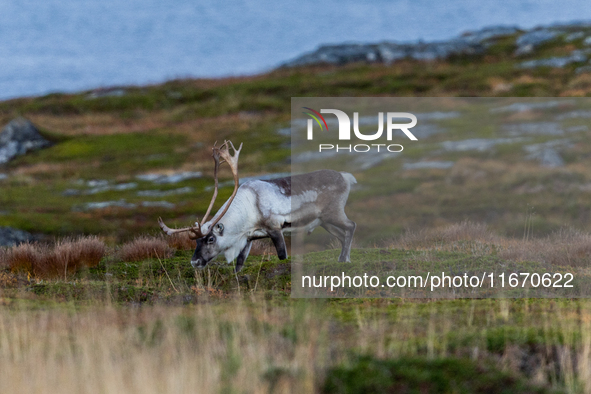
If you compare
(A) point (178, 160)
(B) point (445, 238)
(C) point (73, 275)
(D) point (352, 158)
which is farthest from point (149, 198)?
(B) point (445, 238)

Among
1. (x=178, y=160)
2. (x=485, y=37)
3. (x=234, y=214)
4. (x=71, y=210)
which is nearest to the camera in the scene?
(x=234, y=214)

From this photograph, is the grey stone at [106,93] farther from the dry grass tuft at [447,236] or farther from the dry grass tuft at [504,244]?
the dry grass tuft at [504,244]

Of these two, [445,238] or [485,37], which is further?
[485,37]

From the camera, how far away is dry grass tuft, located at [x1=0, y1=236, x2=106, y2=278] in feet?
53.6

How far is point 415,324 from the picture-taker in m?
9.78

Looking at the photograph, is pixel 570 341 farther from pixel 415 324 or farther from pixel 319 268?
pixel 319 268

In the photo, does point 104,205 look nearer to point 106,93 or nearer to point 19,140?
point 19,140

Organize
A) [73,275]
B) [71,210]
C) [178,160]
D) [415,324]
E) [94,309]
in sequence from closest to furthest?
[415,324]
[94,309]
[73,275]
[71,210]
[178,160]

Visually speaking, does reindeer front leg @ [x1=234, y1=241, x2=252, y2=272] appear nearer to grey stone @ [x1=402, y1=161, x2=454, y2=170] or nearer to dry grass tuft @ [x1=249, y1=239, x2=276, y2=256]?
dry grass tuft @ [x1=249, y1=239, x2=276, y2=256]

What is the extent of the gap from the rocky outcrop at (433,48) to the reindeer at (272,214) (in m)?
63.2

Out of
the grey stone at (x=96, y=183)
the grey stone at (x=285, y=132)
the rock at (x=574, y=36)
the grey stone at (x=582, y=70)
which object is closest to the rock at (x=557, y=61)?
the grey stone at (x=582, y=70)

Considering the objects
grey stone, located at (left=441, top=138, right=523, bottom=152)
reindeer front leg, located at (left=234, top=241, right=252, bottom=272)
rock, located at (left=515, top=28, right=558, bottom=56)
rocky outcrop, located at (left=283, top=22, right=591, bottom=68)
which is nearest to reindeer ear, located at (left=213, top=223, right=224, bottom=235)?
reindeer front leg, located at (left=234, top=241, right=252, bottom=272)

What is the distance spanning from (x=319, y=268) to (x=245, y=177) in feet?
63.1

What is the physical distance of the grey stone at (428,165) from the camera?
77.1ft
